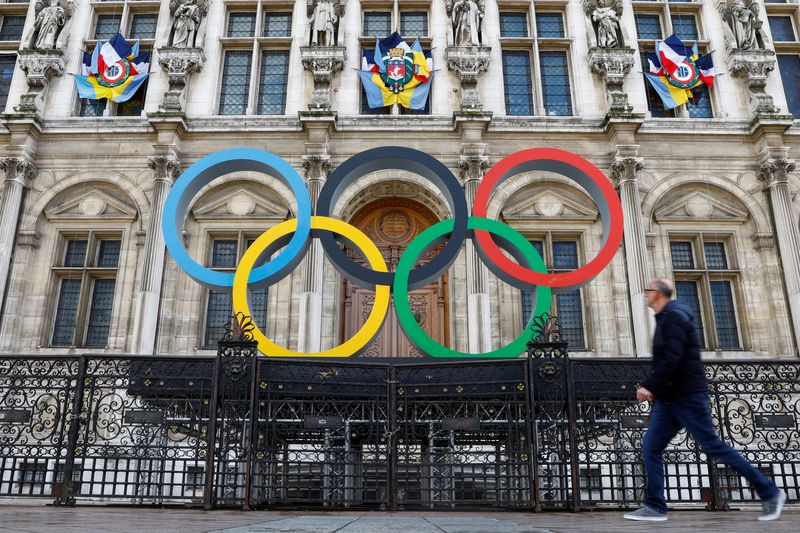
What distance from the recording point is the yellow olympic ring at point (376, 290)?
11953 millimetres

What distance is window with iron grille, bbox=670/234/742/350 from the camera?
17.4 metres

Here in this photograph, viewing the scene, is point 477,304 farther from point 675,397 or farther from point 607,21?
point 675,397

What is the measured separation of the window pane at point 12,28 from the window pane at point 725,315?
78.4 feet

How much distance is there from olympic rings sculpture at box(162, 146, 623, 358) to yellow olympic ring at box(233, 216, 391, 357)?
0.02m

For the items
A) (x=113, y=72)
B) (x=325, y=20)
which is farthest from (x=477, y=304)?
(x=113, y=72)

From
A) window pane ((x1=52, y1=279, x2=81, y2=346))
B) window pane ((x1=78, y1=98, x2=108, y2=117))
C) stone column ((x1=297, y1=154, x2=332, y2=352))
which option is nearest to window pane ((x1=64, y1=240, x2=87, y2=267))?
window pane ((x1=52, y1=279, x2=81, y2=346))

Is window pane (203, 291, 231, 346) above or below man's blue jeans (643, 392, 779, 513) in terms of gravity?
above

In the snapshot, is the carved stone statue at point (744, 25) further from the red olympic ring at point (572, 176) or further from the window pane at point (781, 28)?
the red olympic ring at point (572, 176)

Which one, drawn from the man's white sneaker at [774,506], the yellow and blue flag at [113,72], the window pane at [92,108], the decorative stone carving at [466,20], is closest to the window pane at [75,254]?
the window pane at [92,108]

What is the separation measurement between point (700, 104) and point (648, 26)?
3479 mm

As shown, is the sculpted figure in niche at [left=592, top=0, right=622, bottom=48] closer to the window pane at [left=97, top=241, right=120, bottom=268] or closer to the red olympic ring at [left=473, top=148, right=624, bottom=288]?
the red olympic ring at [left=473, top=148, right=624, bottom=288]

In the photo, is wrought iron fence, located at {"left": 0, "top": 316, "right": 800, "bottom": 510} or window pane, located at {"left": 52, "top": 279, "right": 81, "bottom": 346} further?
window pane, located at {"left": 52, "top": 279, "right": 81, "bottom": 346}

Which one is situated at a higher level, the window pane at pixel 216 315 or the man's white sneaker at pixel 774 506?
the window pane at pixel 216 315

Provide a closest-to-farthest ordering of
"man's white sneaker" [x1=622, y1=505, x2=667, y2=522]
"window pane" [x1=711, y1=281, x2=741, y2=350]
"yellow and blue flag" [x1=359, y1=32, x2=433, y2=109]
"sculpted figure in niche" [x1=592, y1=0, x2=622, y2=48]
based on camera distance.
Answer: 1. "man's white sneaker" [x1=622, y1=505, x2=667, y2=522]
2. "window pane" [x1=711, y1=281, x2=741, y2=350]
3. "yellow and blue flag" [x1=359, y1=32, x2=433, y2=109]
4. "sculpted figure in niche" [x1=592, y1=0, x2=622, y2=48]
